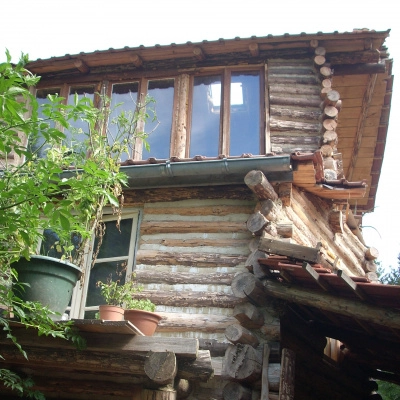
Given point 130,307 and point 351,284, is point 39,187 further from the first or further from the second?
point 351,284

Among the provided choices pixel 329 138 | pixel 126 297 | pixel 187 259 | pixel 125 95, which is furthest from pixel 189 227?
pixel 125 95

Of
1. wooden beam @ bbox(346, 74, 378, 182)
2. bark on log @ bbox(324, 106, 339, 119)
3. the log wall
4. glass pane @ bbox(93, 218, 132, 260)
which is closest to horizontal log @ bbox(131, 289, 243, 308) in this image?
glass pane @ bbox(93, 218, 132, 260)

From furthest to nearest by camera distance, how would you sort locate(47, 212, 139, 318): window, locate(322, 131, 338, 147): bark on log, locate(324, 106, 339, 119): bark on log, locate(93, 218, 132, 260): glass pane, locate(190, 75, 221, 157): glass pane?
locate(190, 75, 221, 157): glass pane, locate(324, 106, 339, 119): bark on log, locate(322, 131, 338, 147): bark on log, locate(93, 218, 132, 260): glass pane, locate(47, 212, 139, 318): window

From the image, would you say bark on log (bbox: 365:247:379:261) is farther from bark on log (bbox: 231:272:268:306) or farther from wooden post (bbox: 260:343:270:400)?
wooden post (bbox: 260:343:270:400)

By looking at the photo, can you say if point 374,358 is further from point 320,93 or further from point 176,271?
point 320,93

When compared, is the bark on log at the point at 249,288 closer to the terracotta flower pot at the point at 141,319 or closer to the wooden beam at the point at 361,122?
the terracotta flower pot at the point at 141,319

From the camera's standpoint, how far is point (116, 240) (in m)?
7.84

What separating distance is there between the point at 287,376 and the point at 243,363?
51cm

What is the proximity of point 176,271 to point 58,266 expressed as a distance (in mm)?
1830

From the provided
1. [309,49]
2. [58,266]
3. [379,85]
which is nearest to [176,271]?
[58,266]

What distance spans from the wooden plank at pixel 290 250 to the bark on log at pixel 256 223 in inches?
20.9

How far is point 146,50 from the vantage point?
30.3ft

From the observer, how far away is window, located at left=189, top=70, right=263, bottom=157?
8648 millimetres

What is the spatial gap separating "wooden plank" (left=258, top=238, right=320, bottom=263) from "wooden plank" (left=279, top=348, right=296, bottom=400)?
112cm
